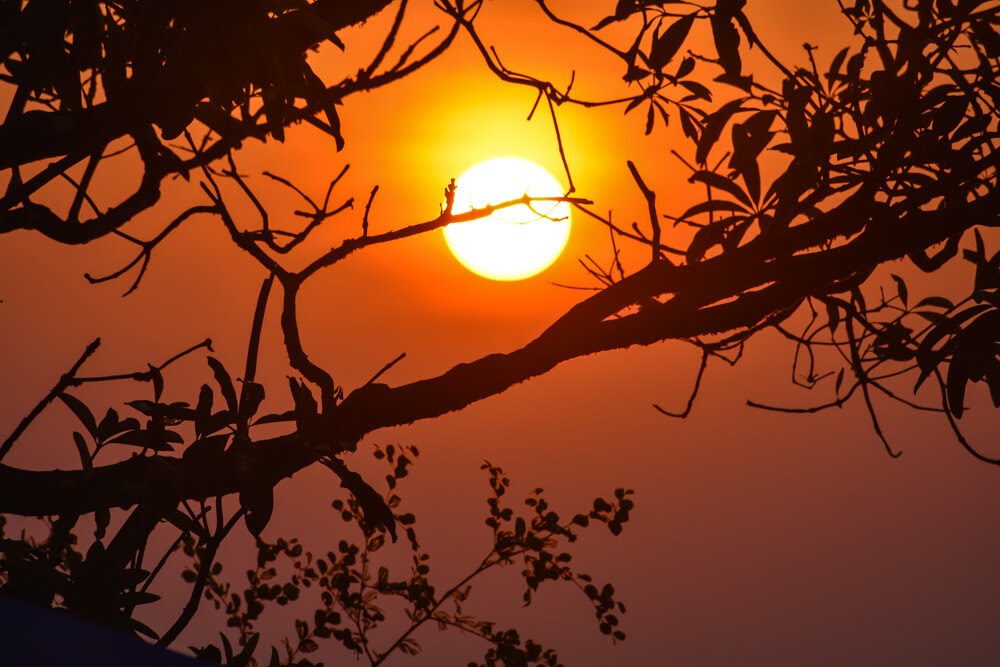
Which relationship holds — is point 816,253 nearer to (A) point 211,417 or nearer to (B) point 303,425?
(B) point 303,425

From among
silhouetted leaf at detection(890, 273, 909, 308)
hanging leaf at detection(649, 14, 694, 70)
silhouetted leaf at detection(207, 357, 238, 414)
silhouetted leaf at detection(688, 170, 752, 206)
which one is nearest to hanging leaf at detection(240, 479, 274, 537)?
silhouetted leaf at detection(207, 357, 238, 414)

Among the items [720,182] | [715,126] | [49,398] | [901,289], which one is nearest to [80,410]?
[49,398]

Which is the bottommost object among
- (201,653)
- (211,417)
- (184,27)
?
(201,653)

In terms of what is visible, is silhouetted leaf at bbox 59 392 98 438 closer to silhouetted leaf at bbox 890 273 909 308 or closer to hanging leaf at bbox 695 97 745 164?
hanging leaf at bbox 695 97 745 164

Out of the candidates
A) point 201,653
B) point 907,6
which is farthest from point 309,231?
point 907,6

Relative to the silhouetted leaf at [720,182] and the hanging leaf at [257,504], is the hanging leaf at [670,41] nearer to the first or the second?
the silhouetted leaf at [720,182]

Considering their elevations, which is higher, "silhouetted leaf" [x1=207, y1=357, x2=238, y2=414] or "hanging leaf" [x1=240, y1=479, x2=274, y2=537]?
"silhouetted leaf" [x1=207, y1=357, x2=238, y2=414]

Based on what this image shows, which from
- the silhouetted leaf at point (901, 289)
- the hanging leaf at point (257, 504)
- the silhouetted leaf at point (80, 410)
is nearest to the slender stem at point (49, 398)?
the silhouetted leaf at point (80, 410)

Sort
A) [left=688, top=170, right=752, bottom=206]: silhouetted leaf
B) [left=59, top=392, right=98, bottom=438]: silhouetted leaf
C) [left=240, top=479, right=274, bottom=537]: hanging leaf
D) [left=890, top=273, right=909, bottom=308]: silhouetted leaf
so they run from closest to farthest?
[left=240, top=479, right=274, bottom=537]: hanging leaf < [left=59, top=392, right=98, bottom=438]: silhouetted leaf < [left=688, top=170, right=752, bottom=206]: silhouetted leaf < [left=890, top=273, right=909, bottom=308]: silhouetted leaf

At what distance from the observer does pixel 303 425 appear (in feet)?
7.44

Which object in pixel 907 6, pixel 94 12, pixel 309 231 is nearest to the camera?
pixel 94 12

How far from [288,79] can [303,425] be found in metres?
0.74

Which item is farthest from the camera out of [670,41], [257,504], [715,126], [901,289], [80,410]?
[901,289]

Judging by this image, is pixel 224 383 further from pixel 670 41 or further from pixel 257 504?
pixel 670 41
